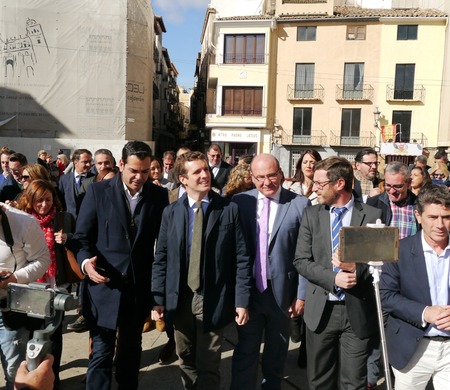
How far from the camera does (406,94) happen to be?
2938 cm

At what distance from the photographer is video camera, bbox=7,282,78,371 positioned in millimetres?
1597

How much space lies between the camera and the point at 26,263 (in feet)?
9.49

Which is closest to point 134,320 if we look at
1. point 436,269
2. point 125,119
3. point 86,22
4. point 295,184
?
point 436,269

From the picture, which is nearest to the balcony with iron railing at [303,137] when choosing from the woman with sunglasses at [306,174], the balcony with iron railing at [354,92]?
the balcony with iron railing at [354,92]

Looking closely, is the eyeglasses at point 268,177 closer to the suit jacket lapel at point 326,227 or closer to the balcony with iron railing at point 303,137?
the suit jacket lapel at point 326,227

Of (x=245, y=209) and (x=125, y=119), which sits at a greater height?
(x=125, y=119)

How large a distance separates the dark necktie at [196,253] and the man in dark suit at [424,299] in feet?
4.27

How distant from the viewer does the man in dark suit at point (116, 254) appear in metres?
3.22

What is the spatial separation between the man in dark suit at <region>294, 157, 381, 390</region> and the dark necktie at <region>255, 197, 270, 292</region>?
1.13ft

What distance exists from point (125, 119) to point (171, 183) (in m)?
16.1

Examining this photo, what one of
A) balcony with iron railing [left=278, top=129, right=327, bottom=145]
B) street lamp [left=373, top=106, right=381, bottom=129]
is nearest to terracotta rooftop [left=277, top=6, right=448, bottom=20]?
street lamp [left=373, top=106, right=381, bottom=129]

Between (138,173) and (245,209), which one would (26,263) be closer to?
(138,173)

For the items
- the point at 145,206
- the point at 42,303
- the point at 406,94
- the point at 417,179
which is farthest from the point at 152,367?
the point at 406,94

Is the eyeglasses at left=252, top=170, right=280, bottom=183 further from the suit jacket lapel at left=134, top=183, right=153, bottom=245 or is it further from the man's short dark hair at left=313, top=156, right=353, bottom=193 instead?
the suit jacket lapel at left=134, top=183, right=153, bottom=245
